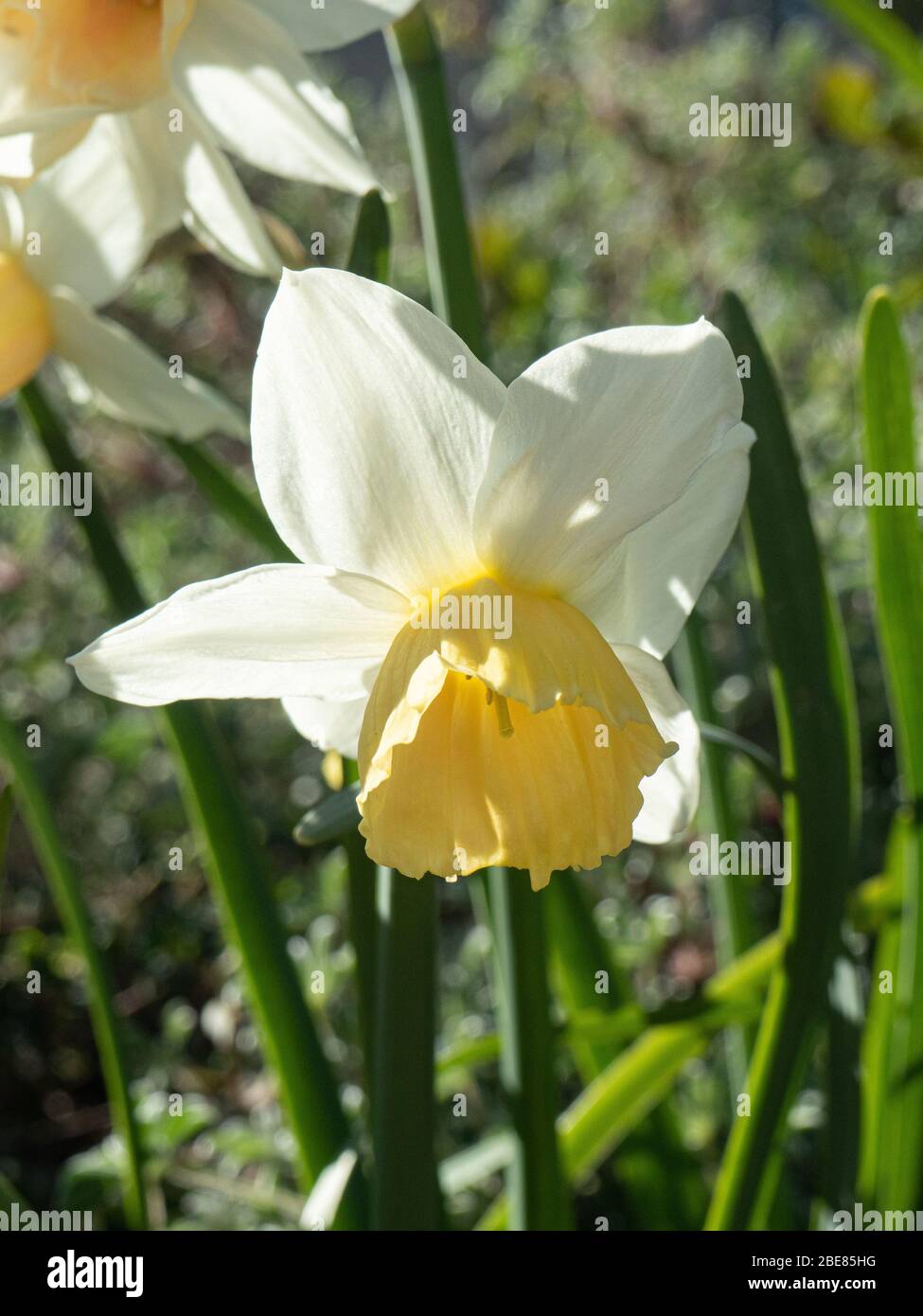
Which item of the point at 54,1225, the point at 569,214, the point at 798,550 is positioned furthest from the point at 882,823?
the point at 569,214

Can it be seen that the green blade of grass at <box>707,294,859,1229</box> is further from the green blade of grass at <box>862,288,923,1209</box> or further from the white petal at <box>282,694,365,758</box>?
the white petal at <box>282,694,365,758</box>

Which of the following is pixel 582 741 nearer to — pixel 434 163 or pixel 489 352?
pixel 489 352

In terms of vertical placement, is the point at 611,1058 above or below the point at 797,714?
below

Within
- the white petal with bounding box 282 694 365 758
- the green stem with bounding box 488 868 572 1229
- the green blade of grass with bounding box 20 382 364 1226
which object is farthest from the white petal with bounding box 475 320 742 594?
the green blade of grass with bounding box 20 382 364 1226

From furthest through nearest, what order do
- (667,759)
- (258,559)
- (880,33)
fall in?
(258,559) → (880,33) → (667,759)

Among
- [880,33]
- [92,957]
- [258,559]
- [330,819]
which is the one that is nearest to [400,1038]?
[330,819]

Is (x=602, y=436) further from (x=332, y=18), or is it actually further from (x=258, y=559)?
(x=258, y=559)

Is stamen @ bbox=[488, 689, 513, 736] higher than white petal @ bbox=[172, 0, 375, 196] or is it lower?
lower

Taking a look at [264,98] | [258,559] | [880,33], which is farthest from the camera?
[258,559]
